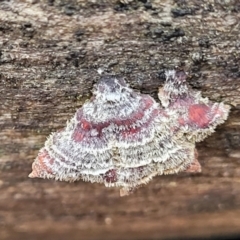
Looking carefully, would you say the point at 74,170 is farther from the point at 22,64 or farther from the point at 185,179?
the point at 185,179

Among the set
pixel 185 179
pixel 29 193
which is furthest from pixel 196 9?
pixel 29 193

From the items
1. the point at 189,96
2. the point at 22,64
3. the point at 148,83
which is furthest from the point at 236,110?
the point at 22,64

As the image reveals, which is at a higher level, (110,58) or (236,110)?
(110,58)

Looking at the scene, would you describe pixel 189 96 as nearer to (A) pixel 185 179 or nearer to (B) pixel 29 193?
(A) pixel 185 179

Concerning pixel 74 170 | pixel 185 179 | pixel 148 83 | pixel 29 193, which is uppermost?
pixel 148 83

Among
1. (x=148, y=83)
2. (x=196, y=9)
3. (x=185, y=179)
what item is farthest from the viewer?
(x=185, y=179)

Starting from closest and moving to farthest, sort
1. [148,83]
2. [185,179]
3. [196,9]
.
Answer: [196,9] < [148,83] < [185,179]

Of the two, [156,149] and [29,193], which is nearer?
[156,149]
